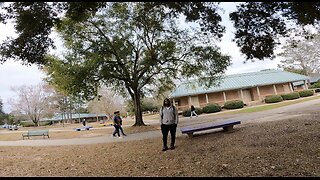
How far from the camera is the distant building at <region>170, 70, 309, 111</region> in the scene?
42.1m

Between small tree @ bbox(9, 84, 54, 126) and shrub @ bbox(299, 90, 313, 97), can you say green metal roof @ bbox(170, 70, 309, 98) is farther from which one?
small tree @ bbox(9, 84, 54, 126)

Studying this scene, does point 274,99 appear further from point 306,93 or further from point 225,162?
point 225,162

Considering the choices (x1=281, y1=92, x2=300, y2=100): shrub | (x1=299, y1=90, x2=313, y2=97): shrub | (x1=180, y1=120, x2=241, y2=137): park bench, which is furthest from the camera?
(x1=299, y1=90, x2=313, y2=97): shrub

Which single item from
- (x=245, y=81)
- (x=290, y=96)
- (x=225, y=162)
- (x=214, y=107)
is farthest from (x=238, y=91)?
(x=225, y=162)

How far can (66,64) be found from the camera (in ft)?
60.4

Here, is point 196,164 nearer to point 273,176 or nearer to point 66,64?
Answer: point 273,176

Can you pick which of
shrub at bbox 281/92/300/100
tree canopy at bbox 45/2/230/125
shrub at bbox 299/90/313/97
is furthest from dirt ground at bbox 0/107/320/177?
shrub at bbox 299/90/313/97

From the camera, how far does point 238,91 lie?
142 feet

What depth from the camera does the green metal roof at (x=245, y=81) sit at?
138 feet

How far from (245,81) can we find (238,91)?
92.4 inches

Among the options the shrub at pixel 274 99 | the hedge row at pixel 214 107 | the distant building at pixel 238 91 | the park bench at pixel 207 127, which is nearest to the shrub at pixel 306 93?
the distant building at pixel 238 91

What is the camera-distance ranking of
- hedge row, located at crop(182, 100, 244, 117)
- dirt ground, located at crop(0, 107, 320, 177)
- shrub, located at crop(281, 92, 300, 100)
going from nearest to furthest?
dirt ground, located at crop(0, 107, 320, 177) < hedge row, located at crop(182, 100, 244, 117) < shrub, located at crop(281, 92, 300, 100)

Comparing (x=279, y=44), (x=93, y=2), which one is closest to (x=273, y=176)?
(x=279, y=44)

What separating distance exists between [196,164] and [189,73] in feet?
53.8
